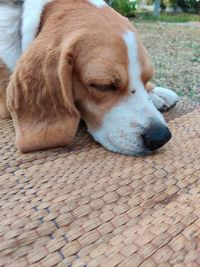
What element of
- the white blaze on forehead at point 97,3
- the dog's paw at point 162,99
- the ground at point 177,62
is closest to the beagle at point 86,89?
the white blaze on forehead at point 97,3

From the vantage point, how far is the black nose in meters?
1.62

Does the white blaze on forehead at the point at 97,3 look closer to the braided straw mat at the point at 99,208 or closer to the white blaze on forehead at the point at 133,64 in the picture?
the white blaze on forehead at the point at 133,64

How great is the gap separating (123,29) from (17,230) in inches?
40.4

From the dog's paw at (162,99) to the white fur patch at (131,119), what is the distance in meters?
0.37

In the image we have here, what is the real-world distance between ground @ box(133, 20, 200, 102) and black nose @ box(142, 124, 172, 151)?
1198mm

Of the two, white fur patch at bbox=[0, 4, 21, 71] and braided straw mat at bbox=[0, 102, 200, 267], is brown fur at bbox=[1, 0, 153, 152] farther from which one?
white fur patch at bbox=[0, 4, 21, 71]

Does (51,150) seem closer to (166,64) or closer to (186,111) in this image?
(186,111)

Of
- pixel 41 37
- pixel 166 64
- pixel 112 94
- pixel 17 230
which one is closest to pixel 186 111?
pixel 112 94

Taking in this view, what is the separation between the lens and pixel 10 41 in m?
2.06

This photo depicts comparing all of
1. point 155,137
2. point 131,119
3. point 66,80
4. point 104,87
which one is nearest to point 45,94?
point 66,80

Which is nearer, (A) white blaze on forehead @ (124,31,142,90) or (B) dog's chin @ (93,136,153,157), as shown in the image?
(B) dog's chin @ (93,136,153,157)

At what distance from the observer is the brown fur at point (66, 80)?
5.62 ft

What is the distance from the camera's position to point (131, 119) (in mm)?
1692

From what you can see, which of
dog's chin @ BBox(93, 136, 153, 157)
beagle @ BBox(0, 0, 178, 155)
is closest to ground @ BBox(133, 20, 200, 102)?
beagle @ BBox(0, 0, 178, 155)
